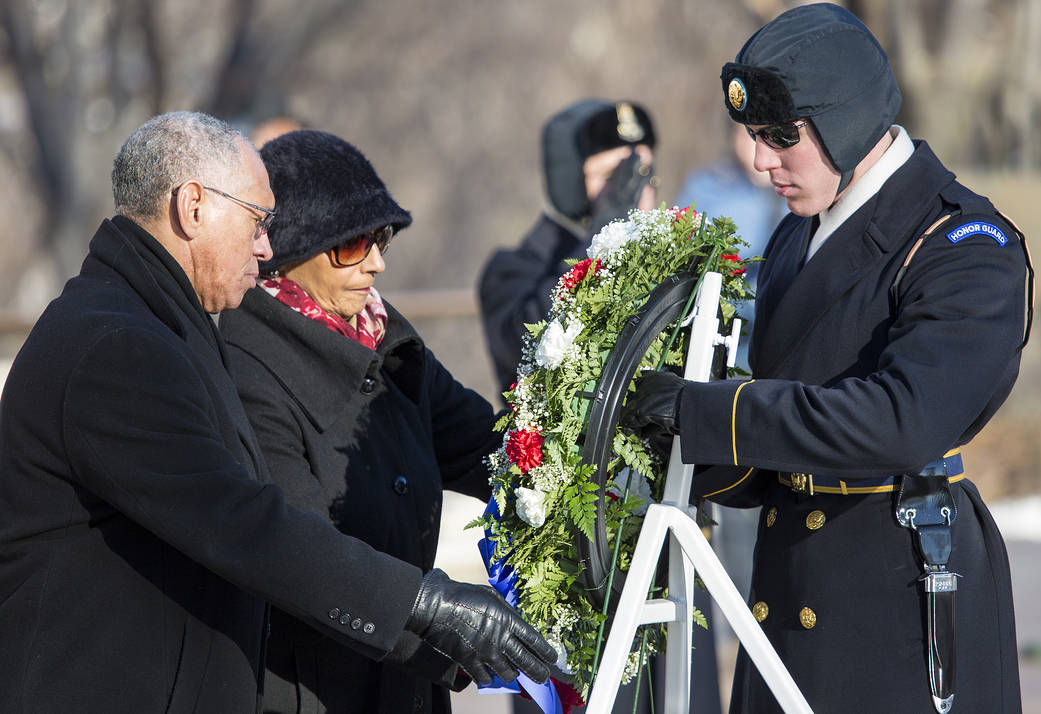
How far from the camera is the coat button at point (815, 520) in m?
2.50

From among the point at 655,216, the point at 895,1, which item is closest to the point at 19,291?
the point at 895,1

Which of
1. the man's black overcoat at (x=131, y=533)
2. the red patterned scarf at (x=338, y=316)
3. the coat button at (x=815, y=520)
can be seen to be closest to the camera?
the man's black overcoat at (x=131, y=533)

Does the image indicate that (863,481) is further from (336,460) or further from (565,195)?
(565,195)

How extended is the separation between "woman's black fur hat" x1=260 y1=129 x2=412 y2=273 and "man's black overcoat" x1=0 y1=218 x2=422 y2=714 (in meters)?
0.54

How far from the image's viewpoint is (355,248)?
289 cm

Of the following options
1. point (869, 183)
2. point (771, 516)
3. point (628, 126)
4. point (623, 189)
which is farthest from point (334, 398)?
point (628, 126)

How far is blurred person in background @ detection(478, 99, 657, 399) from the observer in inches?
185

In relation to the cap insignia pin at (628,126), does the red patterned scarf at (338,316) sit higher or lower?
lower

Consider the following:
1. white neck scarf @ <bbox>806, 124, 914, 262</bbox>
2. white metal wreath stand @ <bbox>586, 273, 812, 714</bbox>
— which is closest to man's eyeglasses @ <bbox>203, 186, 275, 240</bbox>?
white metal wreath stand @ <bbox>586, 273, 812, 714</bbox>

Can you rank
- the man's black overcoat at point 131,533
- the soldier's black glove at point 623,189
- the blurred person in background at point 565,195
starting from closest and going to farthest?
the man's black overcoat at point 131,533
the soldier's black glove at point 623,189
the blurred person in background at point 565,195

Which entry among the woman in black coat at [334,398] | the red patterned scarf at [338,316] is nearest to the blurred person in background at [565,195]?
the red patterned scarf at [338,316]

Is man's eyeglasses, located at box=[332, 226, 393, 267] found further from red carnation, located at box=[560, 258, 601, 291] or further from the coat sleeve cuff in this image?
the coat sleeve cuff

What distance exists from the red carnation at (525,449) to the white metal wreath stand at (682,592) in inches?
9.9

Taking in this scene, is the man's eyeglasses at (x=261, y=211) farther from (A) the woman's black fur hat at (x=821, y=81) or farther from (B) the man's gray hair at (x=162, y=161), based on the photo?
(A) the woman's black fur hat at (x=821, y=81)
